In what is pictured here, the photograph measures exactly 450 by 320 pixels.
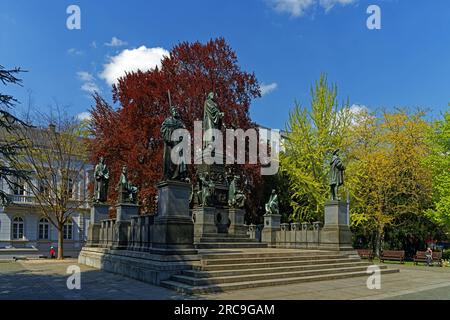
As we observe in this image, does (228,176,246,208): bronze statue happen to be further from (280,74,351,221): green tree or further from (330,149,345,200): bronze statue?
(280,74,351,221): green tree

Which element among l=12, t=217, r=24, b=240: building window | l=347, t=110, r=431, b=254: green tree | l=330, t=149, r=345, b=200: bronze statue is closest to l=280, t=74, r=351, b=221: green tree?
l=347, t=110, r=431, b=254: green tree

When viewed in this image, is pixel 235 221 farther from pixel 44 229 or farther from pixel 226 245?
pixel 44 229

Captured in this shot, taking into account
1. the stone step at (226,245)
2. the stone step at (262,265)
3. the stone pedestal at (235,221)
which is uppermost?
the stone pedestal at (235,221)

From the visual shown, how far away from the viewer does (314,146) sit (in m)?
31.9

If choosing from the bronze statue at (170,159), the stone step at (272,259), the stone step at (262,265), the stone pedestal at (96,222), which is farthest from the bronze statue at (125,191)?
the stone step at (262,265)

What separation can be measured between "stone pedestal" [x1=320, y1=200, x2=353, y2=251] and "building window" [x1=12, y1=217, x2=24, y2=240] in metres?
29.7

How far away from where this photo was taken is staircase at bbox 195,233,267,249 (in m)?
16.7

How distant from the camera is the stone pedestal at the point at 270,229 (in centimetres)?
2277

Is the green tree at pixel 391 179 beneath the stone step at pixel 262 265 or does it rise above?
above

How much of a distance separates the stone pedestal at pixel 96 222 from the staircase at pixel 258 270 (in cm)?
1012

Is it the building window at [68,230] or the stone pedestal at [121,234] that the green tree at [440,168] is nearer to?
the stone pedestal at [121,234]

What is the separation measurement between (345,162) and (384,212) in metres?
4.57
